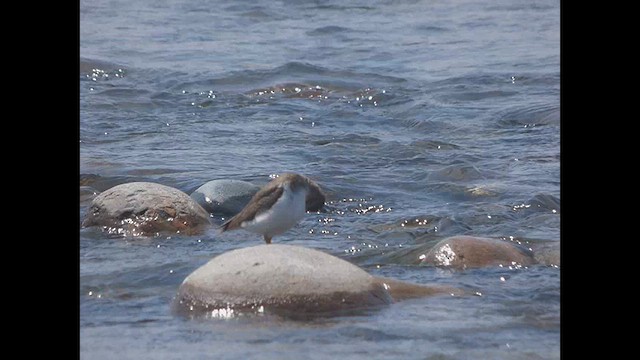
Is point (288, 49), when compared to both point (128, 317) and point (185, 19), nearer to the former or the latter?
point (185, 19)

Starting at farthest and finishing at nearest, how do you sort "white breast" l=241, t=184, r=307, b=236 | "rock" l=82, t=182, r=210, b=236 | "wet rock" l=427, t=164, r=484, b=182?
Answer: "wet rock" l=427, t=164, r=484, b=182 → "rock" l=82, t=182, r=210, b=236 → "white breast" l=241, t=184, r=307, b=236

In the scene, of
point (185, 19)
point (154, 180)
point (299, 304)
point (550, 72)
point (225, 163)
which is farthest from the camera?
point (185, 19)

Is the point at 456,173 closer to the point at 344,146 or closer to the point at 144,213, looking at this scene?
the point at 344,146

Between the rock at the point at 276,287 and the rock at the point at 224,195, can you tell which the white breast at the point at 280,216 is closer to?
the rock at the point at 276,287

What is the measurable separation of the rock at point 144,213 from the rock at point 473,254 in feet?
6.19

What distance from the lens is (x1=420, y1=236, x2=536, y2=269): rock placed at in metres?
6.91

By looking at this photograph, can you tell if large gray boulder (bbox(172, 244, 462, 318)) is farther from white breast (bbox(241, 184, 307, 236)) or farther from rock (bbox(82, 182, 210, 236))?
rock (bbox(82, 182, 210, 236))

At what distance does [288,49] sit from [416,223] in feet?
29.1

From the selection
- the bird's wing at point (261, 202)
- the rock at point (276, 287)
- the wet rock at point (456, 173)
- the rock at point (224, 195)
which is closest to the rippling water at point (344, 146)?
the wet rock at point (456, 173)

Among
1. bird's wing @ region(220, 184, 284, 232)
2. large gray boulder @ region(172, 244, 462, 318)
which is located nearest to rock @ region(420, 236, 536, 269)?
bird's wing @ region(220, 184, 284, 232)

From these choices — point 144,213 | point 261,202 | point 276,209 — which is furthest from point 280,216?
point 144,213

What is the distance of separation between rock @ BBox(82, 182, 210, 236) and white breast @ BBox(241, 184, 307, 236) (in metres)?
1.18

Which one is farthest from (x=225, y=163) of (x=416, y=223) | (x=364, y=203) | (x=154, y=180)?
(x=416, y=223)
